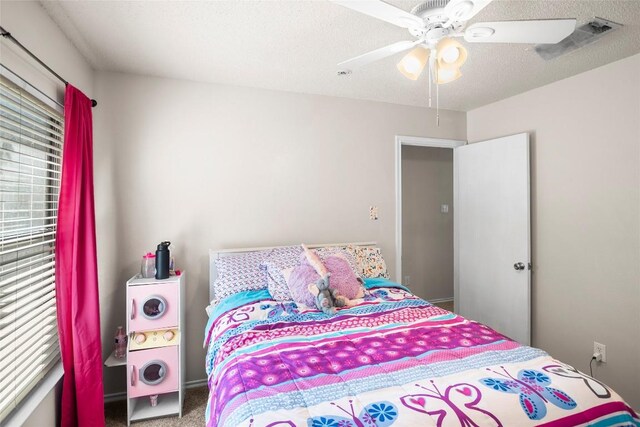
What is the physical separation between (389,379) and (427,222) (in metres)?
3.68

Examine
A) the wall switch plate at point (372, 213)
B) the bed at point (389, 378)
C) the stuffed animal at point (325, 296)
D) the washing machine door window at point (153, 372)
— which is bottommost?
the washing machine door window at point (153, 372)

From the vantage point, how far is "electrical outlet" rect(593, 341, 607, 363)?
8.02 feet

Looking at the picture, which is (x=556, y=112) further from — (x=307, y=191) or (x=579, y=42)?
(x=307, y=191)

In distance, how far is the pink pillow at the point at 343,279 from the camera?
2.27 m

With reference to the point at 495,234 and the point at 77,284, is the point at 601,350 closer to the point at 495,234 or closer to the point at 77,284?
the point at 495,234

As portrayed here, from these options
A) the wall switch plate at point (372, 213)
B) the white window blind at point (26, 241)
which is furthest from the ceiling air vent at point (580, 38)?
the white window blind at point (26, 241)

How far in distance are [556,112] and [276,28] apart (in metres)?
2.39

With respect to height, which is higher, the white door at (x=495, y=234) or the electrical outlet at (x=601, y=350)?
the white door at (x=495, y=234)

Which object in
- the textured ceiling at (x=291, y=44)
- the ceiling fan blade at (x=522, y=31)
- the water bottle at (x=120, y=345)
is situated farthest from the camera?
the water bottle at (x=120, y=345)

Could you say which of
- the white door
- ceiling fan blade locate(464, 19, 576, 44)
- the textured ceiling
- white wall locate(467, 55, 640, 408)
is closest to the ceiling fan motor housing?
ceiling fan blade locate(464, 19, 576, 44)

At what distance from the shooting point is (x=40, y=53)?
1.68m

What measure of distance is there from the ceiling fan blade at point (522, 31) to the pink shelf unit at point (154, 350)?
2278mm

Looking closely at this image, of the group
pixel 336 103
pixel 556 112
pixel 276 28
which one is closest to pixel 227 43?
pixel 276 28

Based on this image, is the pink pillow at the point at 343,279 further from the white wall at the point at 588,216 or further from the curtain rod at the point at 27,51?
the curtain rod at the point at 27,51
